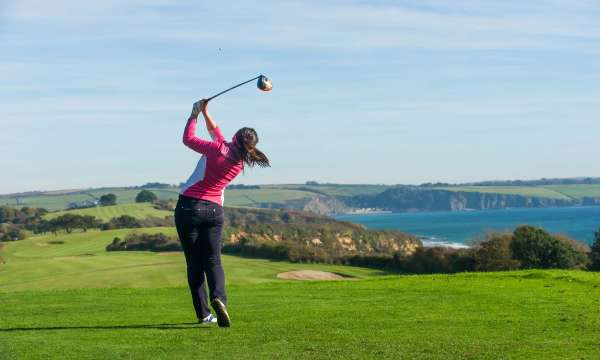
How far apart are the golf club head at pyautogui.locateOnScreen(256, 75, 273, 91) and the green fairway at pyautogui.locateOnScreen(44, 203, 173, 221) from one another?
336 feet

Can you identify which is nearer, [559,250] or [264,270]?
[559,250]

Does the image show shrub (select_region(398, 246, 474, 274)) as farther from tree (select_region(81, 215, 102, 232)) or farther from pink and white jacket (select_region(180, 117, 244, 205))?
tree (select_region(81, 215, 102, 232))

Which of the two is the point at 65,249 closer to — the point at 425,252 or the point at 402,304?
the point at 425,252

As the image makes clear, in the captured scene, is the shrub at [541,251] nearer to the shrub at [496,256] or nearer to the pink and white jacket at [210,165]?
the shrub at [496,256]

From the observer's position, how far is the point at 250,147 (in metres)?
9.99

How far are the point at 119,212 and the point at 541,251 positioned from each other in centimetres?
8725

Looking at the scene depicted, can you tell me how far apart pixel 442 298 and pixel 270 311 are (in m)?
2.67

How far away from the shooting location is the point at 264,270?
55.8m

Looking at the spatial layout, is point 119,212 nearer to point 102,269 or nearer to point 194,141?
point 102,269

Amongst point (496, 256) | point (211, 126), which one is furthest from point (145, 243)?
point (211, 126)

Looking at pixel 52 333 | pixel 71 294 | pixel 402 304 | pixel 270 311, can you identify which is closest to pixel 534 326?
pixel 402 304

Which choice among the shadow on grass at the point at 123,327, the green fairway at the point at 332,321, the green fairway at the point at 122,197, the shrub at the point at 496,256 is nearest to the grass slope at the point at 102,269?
the shrub at the point at 496,256

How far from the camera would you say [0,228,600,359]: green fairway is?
7.96m

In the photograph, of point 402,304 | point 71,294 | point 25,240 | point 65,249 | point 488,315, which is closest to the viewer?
point 488,315
